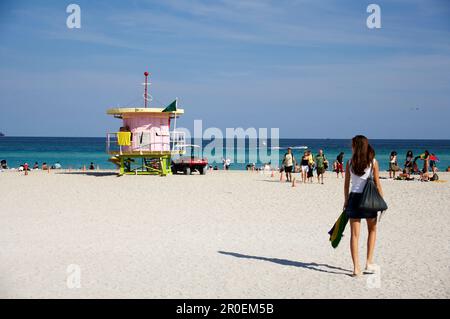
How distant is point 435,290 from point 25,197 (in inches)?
490

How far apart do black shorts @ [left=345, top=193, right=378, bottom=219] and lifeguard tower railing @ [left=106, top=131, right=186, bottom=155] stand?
58.1 feet

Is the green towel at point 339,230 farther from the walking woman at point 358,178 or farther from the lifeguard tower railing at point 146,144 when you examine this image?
the lifeguard tower railing at point 146,144

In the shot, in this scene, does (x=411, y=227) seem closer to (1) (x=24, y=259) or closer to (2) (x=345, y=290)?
(2) (x=345, y=290)

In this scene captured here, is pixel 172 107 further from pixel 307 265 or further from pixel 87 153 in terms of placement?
pixel 87 153

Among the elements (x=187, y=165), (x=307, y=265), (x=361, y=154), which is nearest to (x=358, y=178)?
(x=361, y=154)

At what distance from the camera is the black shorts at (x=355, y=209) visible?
23.2 ft

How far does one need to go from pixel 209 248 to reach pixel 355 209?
2.70 meters

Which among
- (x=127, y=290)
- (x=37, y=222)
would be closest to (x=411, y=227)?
(x=127, y=290)

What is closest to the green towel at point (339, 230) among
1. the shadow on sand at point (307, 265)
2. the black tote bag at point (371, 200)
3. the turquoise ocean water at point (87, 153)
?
the shadow on sand at point (307, 265)

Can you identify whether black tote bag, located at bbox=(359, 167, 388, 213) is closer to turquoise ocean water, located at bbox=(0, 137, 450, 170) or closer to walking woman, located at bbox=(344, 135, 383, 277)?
walking woman, located at bbox=(344, 135, 383, 277)

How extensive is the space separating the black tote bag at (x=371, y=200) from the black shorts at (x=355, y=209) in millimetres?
58

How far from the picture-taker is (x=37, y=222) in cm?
1144

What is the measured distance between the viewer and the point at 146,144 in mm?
24344

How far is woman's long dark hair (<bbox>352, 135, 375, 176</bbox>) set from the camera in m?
7.03
